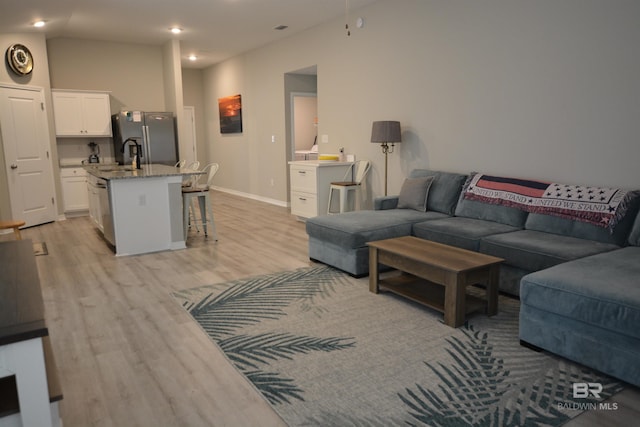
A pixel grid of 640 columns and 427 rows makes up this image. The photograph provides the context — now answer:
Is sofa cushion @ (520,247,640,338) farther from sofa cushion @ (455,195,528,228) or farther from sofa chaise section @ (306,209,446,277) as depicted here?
sofa chaise section @ (306,209,446,277)

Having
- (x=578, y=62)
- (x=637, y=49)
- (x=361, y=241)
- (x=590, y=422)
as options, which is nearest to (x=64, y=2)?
(x=361, y=241)

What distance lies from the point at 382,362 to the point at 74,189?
6.62 metres

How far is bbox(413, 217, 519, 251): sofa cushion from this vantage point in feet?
11.8

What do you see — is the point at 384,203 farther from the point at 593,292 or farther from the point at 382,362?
the point at 593,292

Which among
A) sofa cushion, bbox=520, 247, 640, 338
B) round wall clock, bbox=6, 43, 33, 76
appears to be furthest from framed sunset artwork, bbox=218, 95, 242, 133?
sofa cushion, bbox=520, 247, 640, 338

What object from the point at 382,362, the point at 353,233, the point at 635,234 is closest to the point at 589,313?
the point at 382,362

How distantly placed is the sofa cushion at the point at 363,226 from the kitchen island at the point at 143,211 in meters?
1.65

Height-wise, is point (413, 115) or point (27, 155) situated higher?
point (413, 115)

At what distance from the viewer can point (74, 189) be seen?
7.29 m

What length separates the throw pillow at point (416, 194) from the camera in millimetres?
4598

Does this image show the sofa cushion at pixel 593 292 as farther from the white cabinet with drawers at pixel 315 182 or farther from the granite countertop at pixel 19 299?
the white cabinet with drawers at pixel 315 182

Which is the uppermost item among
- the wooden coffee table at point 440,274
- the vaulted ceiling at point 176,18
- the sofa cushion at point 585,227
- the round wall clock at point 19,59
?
the vaulted ceiling at point 176,18

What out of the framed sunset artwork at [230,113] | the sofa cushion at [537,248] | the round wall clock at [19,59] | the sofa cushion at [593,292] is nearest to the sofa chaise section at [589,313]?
the sofa cushion at [593,292]

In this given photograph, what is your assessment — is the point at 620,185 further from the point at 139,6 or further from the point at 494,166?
the point at 139,6
